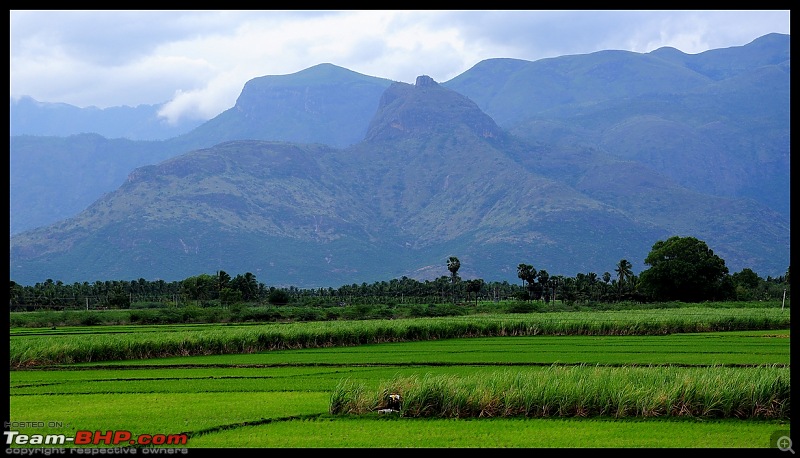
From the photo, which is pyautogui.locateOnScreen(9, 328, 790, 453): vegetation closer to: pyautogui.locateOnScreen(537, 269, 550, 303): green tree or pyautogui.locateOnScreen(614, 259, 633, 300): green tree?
pyautogui.locateOnScreen(614, 259, 633, 300): green tree

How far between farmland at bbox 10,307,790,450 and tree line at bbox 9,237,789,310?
4614 cm

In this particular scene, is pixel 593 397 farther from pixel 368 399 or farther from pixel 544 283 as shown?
pixel 544 283

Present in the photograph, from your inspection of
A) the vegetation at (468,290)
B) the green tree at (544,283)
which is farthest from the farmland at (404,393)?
the green tree at (544,283)

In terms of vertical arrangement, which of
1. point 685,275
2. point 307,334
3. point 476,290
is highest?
point 685,275

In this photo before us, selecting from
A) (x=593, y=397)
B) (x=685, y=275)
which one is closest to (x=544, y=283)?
(x=685, y=275)

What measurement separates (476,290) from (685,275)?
23020 mm

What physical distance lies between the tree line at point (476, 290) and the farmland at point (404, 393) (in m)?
46.1

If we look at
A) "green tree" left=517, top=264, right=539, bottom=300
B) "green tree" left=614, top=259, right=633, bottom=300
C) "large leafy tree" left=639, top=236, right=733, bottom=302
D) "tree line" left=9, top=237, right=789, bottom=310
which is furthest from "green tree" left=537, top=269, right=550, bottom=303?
"large leafy tree" left=639, top=236, right=733, bottom=302

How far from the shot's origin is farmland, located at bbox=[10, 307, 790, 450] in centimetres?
1483

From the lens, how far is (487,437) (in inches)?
570

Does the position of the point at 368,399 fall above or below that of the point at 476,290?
below

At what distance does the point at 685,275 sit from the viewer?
80438mm

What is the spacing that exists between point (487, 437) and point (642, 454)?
352 centimetres

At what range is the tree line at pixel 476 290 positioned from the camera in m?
80.8
